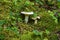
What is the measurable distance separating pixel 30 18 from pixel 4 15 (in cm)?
79

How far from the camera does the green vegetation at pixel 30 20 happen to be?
179 inches

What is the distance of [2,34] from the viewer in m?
4.36

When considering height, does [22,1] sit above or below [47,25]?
above

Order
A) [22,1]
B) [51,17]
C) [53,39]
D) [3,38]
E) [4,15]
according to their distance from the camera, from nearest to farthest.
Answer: [3,38]
[53,39]
[4,15]
[51,17]
[22,1]

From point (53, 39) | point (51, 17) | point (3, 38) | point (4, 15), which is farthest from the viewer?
point (51, 17)

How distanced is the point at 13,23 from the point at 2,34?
2.05ft

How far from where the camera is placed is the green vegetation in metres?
4.55

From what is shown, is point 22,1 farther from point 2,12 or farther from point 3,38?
point 3,38

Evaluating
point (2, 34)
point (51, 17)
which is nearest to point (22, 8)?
point (51, 17)

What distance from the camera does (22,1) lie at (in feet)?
19.1

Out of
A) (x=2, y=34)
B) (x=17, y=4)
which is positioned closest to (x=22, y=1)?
(x=17, y=4)

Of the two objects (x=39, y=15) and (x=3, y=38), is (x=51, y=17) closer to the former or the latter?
(x=39, y=15)

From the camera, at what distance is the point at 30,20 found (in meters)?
5.29

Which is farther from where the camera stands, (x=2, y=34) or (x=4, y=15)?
(x=4, y=15)
